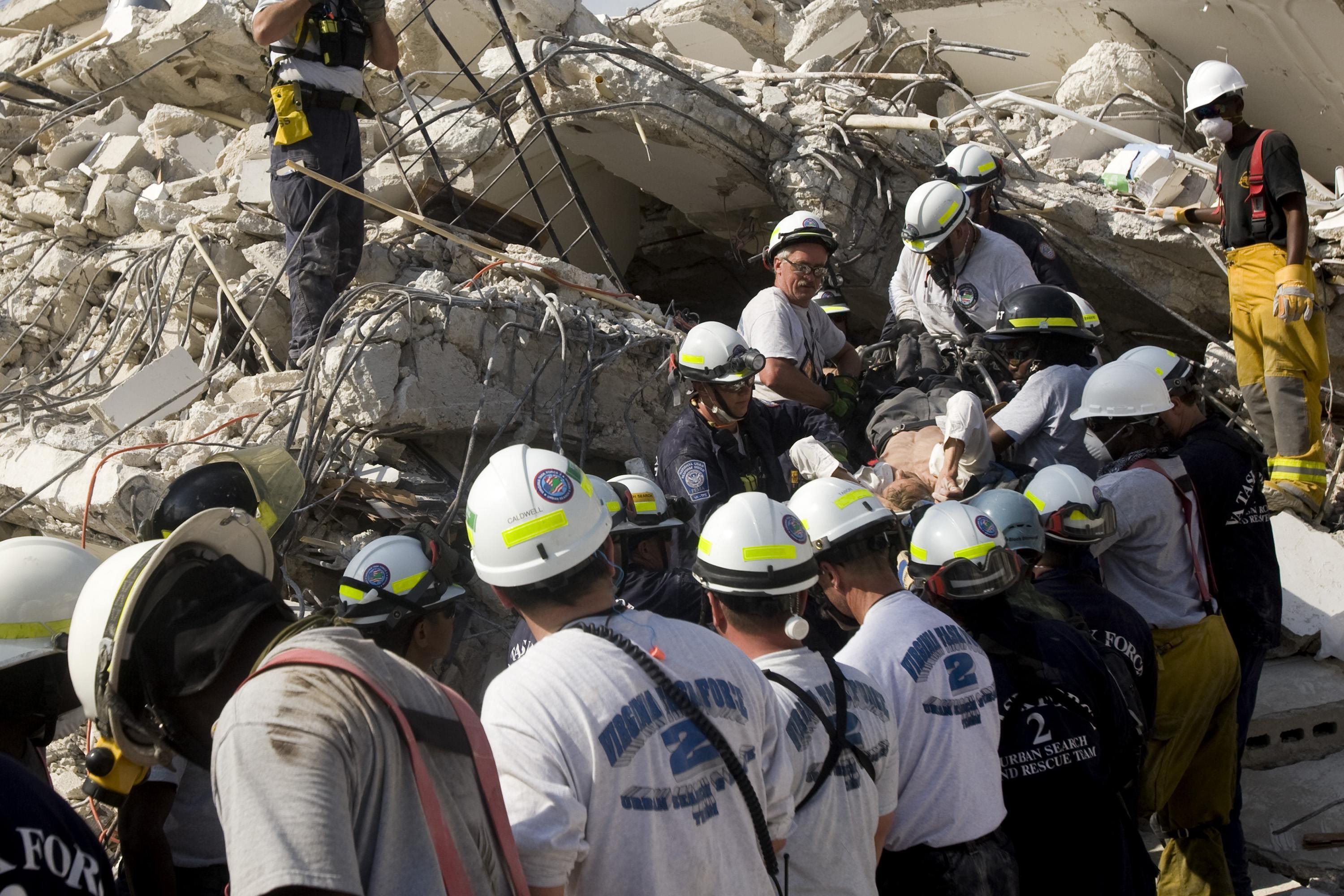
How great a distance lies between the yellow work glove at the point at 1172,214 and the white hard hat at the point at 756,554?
489cm

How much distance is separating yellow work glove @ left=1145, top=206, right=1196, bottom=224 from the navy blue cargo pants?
15.0 ft

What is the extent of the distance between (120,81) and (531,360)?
4.91 metres

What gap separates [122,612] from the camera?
1.76 metres

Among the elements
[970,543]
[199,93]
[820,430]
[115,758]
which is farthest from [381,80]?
[115,758]

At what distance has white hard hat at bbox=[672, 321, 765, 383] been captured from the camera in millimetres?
4082

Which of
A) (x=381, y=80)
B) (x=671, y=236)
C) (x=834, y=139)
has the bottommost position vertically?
(x=671, y=236)

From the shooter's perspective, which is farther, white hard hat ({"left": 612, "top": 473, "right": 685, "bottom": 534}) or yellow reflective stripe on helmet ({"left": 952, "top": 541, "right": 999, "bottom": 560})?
white hard hat ({"left": 612, "top": 473, "right": 685, "bottom": 534})

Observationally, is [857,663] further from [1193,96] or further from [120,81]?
[120,81]

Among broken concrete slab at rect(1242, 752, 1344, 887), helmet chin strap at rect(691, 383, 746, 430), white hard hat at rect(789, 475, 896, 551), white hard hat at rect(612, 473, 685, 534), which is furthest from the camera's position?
broken concrete slab at rect(1242, 752, 1344, 887)

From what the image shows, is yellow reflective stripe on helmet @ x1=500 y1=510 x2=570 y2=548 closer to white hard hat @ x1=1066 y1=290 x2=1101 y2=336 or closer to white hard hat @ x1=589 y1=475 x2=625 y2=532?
white hard hat @ x1=589 y1=475 x2=625 y2=532

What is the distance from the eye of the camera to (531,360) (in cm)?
518

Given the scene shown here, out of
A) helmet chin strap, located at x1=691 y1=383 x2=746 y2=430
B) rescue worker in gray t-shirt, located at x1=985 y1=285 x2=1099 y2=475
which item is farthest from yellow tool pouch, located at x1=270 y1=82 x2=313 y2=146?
rescue worker in gray t-shirt, located at x1=985 y1=285 x2=1099 y2=475

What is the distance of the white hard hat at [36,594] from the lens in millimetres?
2152

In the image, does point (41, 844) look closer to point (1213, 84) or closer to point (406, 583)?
point (406, 583)
